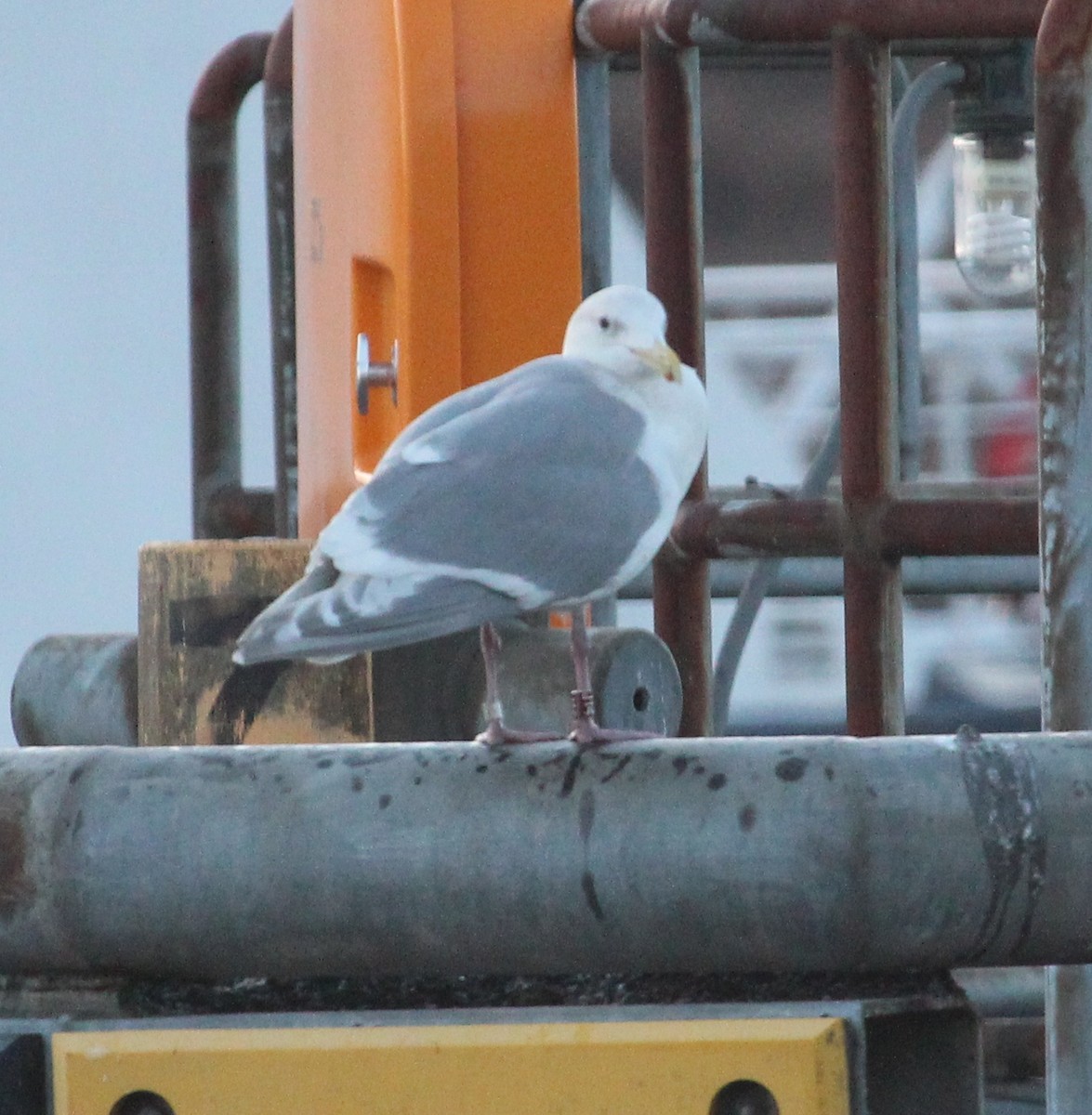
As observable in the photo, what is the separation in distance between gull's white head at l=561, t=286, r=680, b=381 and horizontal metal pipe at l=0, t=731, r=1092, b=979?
67cm

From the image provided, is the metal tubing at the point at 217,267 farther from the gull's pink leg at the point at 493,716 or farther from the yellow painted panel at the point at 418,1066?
the yellow painted panel at the point at 418,1066

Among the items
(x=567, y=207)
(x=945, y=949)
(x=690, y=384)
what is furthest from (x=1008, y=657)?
(x=945, y=949)

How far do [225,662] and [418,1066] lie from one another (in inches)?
57.8

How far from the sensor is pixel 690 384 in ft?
6.27

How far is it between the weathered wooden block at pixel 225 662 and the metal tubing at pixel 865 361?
70cm

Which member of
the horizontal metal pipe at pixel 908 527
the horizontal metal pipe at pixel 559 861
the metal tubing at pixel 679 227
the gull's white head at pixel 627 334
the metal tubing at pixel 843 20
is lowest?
the horizontal metal pipe at pixel 559 861

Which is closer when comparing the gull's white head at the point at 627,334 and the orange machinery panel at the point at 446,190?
the gull's white head at the point at 627,334

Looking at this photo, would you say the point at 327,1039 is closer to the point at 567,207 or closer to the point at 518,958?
the point at 518,958

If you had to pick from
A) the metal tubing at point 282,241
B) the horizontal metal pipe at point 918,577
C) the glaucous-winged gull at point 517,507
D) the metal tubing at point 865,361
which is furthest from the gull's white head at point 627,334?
the horizontal metal pipe at point 918,577

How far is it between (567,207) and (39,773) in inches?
72.8

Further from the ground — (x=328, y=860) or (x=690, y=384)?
(x=690, y=384)

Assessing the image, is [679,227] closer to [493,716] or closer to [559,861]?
[493,716]

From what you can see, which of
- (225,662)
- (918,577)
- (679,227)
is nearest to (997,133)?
(679,227)

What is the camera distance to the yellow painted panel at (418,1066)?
115cm
